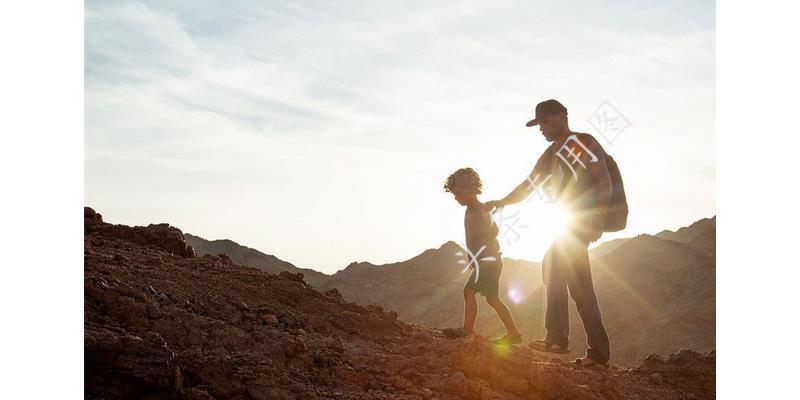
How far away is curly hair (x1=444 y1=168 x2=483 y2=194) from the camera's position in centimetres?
637

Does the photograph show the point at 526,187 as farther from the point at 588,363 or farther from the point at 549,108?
the point at 588,363

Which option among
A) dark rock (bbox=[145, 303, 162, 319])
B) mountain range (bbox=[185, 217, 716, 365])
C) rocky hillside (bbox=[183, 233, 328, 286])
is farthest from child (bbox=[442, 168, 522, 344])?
rocky hillside (bbox=[183, 233, 328, 286])

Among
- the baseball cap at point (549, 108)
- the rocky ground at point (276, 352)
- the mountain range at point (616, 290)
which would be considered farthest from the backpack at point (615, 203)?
the mountain range at point (616, 290)

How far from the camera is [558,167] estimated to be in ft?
20.3

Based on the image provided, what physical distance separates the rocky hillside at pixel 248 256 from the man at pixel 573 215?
18622 mm

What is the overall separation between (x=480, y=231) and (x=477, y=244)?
0.38ft

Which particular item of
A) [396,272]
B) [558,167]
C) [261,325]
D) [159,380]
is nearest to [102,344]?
[159,380]

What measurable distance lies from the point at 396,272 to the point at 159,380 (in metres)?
19.3

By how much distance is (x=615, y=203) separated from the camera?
605cm

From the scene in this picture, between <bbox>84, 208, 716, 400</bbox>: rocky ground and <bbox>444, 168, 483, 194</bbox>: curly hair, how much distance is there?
120 centimetres

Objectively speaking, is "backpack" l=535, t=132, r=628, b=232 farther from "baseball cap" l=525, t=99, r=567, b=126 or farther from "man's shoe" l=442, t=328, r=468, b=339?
"man's shoe" l=442, t=328, r=468, b=339

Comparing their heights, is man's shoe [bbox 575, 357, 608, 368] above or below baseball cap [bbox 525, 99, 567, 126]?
below

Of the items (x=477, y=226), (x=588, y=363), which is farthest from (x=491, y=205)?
(x=588, y=363)

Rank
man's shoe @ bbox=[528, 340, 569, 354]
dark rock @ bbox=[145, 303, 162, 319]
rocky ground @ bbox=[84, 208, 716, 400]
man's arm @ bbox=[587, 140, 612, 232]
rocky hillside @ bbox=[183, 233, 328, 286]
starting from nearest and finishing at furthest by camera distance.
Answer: rocky ground @ bbox=[84, 208, 716, 400]
dark rock @ bbox=[145, 303, 162, 319]
man's arm @ bbox=[587, 140, 612, 232]
man's shoe @ bbox=[528, 340, 569, 354]
rocky hillside @ bbox=[183, 233, 328, 286]
